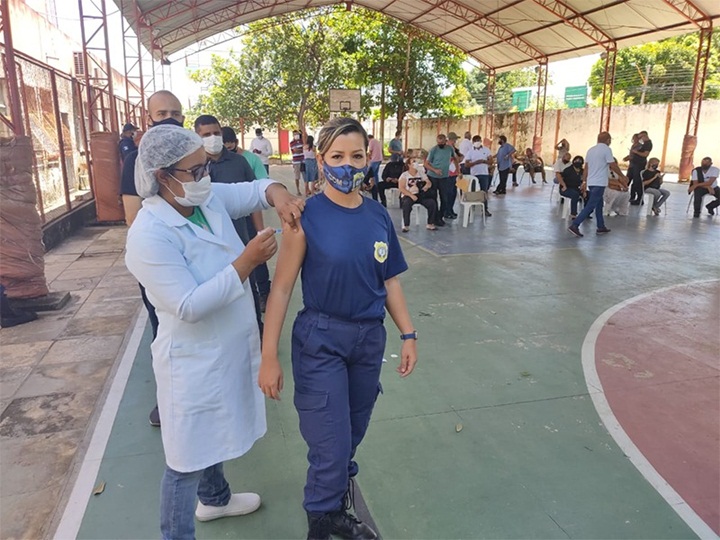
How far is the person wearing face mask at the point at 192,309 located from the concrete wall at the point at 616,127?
2204 centimetres

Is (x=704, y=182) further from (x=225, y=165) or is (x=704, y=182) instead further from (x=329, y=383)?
(x=329, y=383)

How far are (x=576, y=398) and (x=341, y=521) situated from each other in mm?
1989

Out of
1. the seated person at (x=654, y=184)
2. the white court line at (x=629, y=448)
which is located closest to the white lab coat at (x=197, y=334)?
the white court line at (x=629, y=448)

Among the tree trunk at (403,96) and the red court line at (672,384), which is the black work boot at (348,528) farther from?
the tree trunk at (403,96)

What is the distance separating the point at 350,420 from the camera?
216 cm

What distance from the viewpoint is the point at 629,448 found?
2.95 meters

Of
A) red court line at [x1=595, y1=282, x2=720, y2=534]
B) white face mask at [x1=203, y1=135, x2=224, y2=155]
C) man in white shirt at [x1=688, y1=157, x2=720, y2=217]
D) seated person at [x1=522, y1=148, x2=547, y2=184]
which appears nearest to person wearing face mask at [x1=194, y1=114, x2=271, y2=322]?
white face mask at [x1=203, y1=135, x2=224, y2=155]

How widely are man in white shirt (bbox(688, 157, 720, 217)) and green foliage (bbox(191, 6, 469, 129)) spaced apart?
53.1 feet

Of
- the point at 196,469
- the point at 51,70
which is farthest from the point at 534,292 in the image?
the point at 51,70

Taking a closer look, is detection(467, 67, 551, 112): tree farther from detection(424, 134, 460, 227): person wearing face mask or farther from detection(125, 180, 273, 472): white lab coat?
detection(125, 180, 273, 472): white lab coat

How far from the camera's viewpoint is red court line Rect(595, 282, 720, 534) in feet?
9.08

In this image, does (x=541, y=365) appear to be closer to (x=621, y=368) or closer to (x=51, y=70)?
(x=621, y=368)

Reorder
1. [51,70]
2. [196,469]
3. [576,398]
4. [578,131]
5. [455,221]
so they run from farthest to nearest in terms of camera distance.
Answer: [578,131]
[455,221]
[51,70]
[576,398]
[196,469]

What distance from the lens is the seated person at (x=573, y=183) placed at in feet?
34.2
